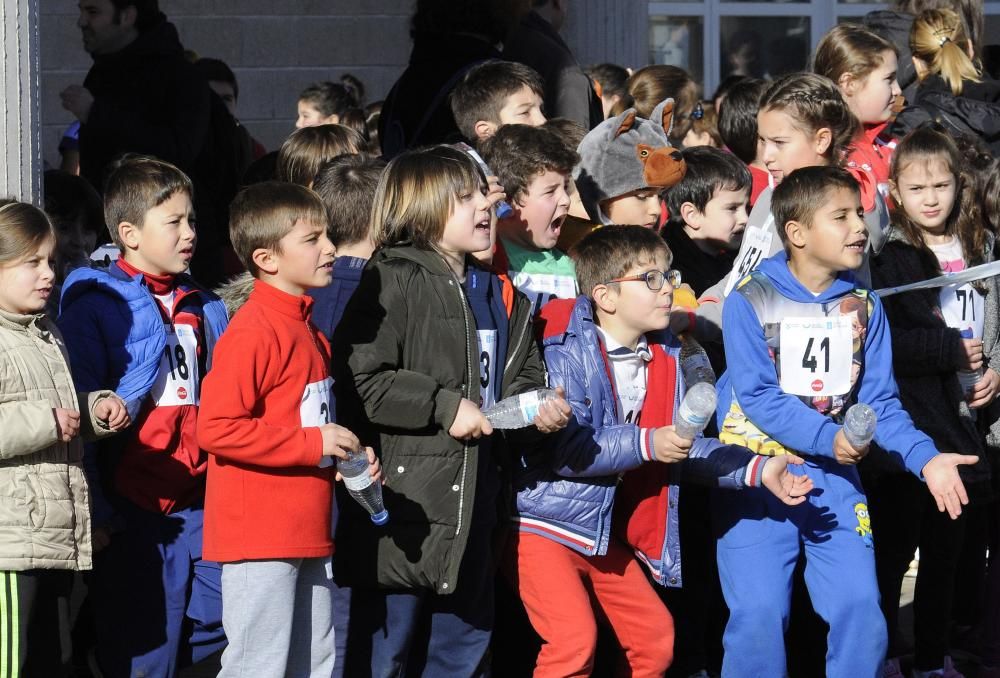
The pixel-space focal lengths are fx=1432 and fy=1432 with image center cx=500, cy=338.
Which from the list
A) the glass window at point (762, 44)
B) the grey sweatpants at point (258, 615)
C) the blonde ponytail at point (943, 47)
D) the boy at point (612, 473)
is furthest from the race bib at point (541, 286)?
the glass window at point (762, 44)

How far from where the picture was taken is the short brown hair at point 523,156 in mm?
4812

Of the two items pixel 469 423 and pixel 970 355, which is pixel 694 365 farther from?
pixel 970 355

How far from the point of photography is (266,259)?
423 cm

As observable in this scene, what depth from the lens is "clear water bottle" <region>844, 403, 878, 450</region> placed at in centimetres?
414

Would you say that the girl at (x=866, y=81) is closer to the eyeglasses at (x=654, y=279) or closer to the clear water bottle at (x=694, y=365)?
the clear water bottle at (x=694, y=365)

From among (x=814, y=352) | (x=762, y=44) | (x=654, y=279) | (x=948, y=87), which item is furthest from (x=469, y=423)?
(x=762, y=44)

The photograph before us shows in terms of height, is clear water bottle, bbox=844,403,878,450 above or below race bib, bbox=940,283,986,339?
below

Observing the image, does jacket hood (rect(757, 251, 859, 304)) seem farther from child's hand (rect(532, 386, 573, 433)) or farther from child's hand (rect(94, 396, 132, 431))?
child's hand (rect(94, 396, 132, 431))

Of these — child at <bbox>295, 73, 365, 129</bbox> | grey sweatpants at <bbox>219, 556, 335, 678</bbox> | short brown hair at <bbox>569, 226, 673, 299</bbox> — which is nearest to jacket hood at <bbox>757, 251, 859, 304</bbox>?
short brown hair at <bbox>569, 226, 673, 299</bbox>

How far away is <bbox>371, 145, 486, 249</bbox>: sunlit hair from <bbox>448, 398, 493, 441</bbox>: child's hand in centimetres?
54

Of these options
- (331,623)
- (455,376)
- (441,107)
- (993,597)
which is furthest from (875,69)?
(331,623)

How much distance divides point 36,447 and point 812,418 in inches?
89.7

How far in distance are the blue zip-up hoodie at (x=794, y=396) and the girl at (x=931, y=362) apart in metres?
0.58

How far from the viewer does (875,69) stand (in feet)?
18.4
